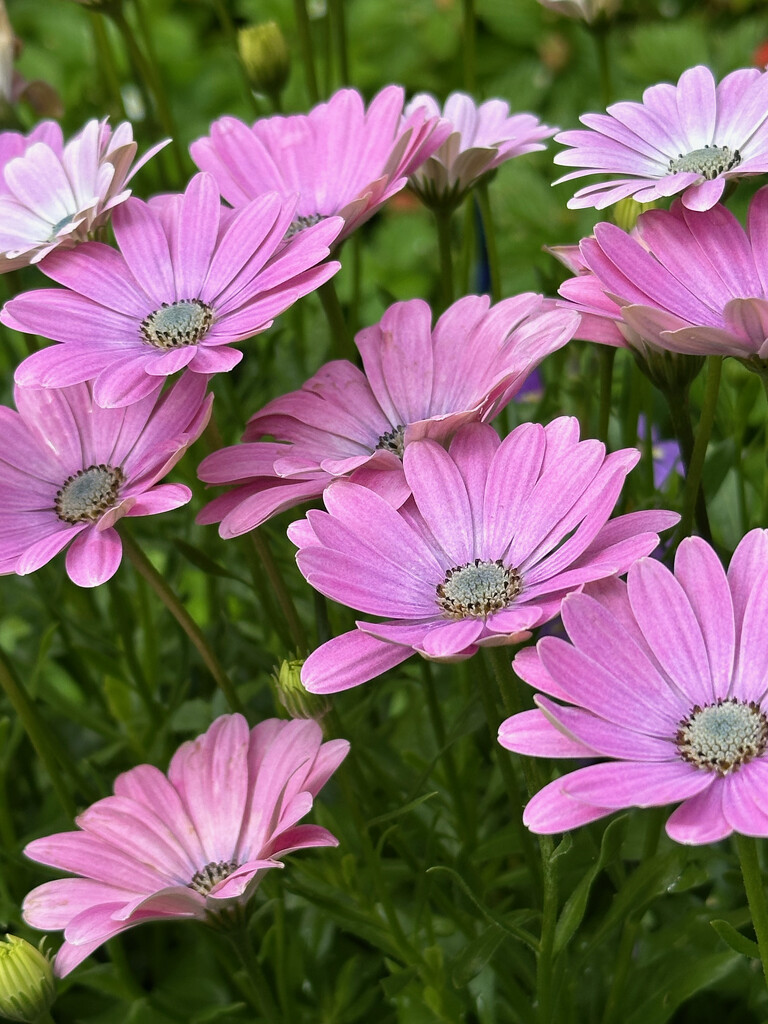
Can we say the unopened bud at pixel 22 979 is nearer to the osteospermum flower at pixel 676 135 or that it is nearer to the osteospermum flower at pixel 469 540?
the osteospermum flower at pixel 469 540

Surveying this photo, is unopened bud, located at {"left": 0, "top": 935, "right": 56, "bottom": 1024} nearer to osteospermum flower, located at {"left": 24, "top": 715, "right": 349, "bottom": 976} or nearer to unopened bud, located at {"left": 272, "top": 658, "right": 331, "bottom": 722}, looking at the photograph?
osteospermum flower, located at {"left": 24, "top": 715, "right": 349, "bottom": 976}

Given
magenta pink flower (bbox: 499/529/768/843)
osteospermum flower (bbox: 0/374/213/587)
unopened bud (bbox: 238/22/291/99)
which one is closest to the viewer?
magenta pink flower (bbox: 499/529/768/843)

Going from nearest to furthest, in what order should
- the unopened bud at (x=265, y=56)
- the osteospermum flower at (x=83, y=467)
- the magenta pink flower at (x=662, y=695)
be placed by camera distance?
the magenta pink flower at (x=662, y=695) → the osteospermum flower at (x=83, y=467) → the unopened bud at (x=265, y=56)

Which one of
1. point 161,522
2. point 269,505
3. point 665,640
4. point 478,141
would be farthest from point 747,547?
point 161,522

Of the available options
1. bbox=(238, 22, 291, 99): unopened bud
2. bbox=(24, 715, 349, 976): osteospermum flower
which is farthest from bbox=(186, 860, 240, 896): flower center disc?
bbox=(238, 22, 291, 99): unopened bud

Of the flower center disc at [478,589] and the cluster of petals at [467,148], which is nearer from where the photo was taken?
the flower center disc at [478,589]

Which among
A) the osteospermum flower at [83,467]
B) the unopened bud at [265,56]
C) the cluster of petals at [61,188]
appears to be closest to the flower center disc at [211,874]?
the osteospermum flower at [83,467]
